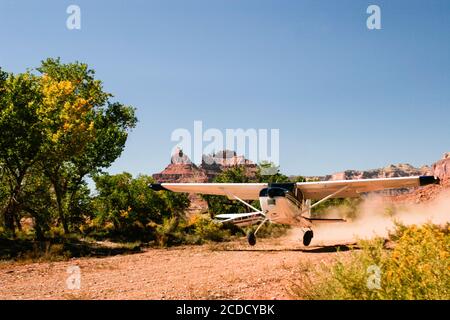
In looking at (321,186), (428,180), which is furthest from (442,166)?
(321,186)

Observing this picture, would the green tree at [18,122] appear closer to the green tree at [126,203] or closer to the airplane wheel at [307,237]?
the green tree at [126,203]

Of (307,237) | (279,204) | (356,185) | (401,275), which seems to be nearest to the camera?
(401,275)

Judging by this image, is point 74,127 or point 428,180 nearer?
point 428,180

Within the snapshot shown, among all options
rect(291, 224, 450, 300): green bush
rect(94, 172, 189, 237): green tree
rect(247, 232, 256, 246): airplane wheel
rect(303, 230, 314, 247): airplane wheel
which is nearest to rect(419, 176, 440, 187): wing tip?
rect(303, 230, 314, 247): airplane wheel

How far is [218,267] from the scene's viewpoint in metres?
10.1

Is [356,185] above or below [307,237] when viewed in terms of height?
above

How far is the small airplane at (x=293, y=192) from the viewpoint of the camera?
46.9 feet

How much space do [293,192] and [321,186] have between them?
168 centimetres

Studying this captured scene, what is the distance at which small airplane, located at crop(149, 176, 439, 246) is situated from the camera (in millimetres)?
14289

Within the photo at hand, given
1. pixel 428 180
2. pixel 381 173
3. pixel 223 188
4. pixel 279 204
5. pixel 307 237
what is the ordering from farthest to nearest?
pixel 381 173 → pixel 223 188 → pixel 307 237 → pixel 428 180 → pixel 279 204

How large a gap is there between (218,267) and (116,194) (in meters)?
23.8

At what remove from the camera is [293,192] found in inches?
595

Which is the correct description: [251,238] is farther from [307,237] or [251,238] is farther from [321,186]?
[321,186]

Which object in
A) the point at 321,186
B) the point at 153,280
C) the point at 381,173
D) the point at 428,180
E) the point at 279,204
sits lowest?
the point at 381,173
